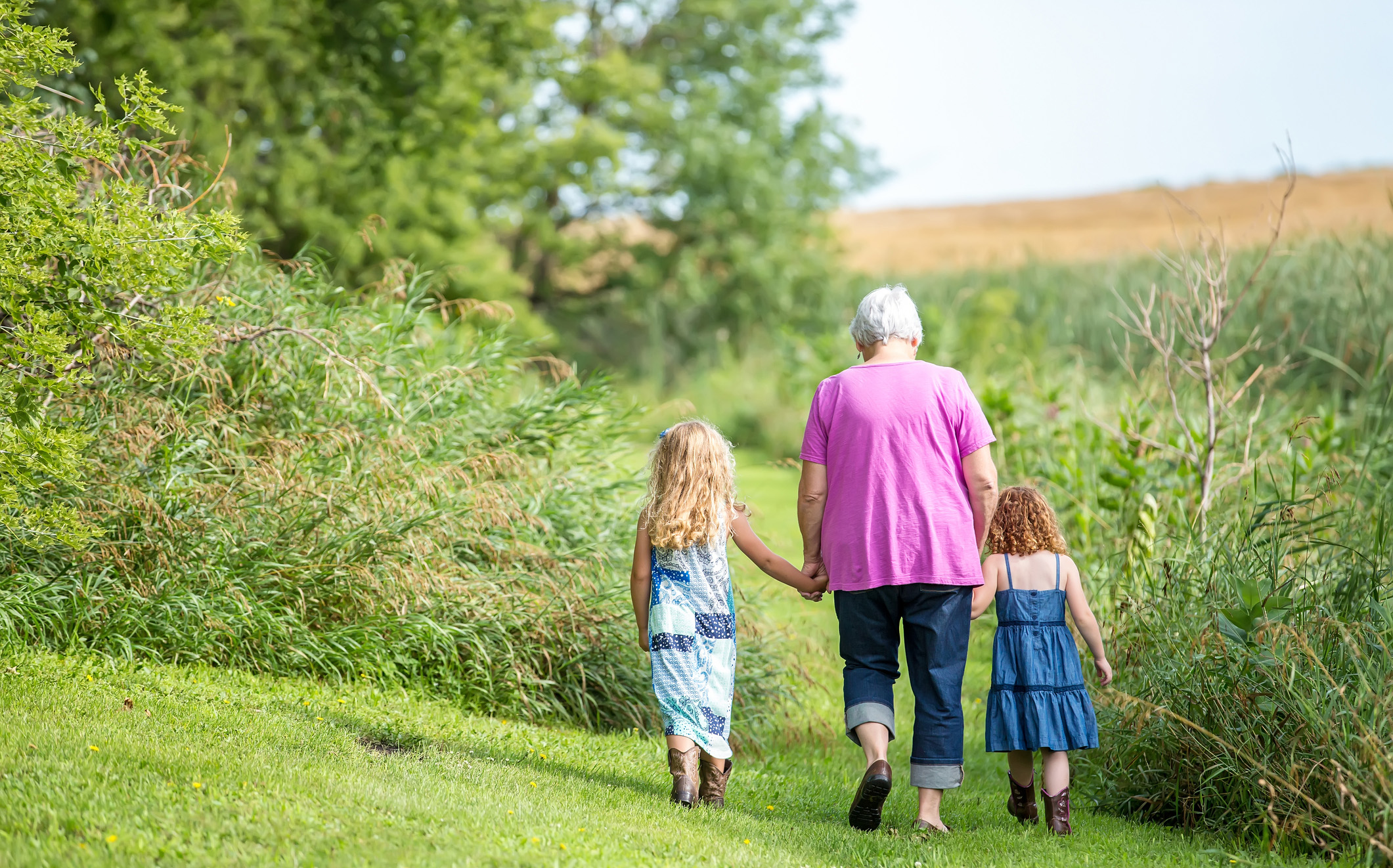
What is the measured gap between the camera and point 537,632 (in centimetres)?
568

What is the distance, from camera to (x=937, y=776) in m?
4.09

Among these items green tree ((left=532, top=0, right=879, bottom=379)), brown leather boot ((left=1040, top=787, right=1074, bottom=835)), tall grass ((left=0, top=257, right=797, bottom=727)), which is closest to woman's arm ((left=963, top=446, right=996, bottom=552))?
brown leather boot ((left=1040, top=787, right=1074, bottom=835))

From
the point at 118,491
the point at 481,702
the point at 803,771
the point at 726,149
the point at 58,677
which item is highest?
the point at 726,149

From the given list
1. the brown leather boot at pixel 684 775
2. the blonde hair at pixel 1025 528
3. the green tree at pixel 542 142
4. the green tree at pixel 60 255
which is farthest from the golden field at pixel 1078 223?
the green tree at pixel 60 255

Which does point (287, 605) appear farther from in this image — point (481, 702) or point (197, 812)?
point (197, 812)

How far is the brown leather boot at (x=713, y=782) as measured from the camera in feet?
13.8

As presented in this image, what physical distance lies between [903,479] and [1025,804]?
1.44 meters

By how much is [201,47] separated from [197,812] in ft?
39.9

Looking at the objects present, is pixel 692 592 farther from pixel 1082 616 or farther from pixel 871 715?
pixel 1082 616

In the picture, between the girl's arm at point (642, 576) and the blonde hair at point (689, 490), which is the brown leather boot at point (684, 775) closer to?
the girl's arm at point (642, 576)

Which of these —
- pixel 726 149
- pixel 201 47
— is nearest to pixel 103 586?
pixel 201 47

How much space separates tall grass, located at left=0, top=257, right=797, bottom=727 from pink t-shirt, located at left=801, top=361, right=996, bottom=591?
6.66ft

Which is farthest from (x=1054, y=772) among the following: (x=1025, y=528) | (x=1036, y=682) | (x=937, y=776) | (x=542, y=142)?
(x=542, y=142)

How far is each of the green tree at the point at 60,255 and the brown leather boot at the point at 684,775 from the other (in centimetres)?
224
